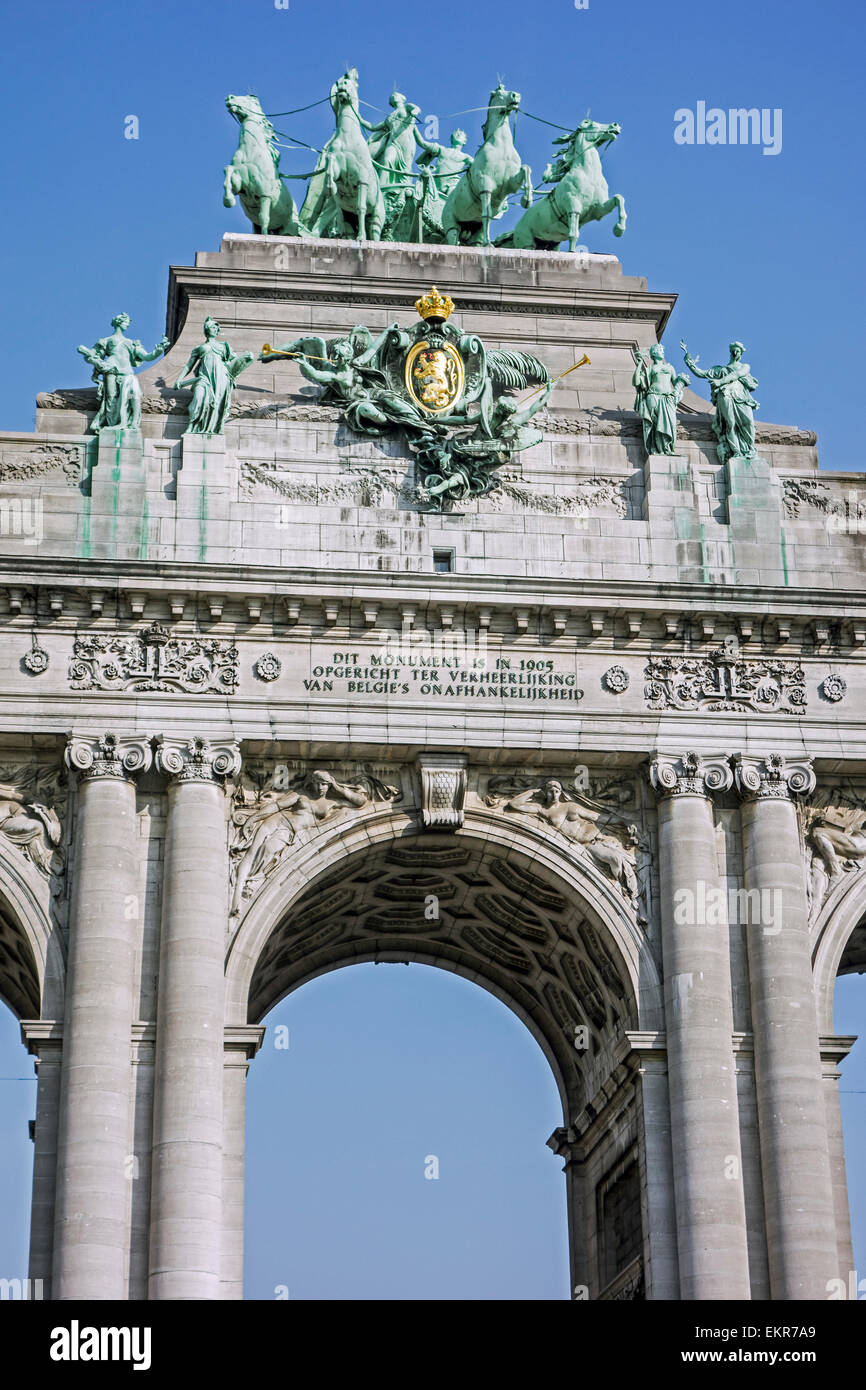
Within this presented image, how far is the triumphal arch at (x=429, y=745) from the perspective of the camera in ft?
109

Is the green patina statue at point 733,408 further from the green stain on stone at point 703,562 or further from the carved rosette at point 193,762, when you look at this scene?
the carved rosette at point 193,762

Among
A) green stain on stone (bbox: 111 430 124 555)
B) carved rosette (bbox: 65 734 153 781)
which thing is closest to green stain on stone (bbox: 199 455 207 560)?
green stain on stone (bbox: 111 430 124 555)

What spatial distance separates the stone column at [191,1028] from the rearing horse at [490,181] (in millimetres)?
10766

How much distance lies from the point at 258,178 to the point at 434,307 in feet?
14.1

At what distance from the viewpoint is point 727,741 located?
35688mm

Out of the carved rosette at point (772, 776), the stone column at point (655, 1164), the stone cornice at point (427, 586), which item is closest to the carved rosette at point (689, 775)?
the carved rosette at point (772, 776)

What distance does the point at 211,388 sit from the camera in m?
36.6

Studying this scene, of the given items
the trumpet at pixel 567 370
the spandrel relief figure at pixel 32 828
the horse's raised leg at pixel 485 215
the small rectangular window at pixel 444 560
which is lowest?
the spandrel relief figure at pixel 32 828

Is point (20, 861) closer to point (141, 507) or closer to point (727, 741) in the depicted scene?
point (141, 507)

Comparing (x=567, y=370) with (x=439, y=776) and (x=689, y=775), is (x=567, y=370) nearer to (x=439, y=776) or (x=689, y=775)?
(x=689, y=775)

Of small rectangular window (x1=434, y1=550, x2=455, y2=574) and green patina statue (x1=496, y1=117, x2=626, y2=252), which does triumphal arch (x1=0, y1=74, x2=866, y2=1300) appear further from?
green patina statue (x1=496, y1=117, x2=626, y2=252)

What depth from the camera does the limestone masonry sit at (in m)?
33.3

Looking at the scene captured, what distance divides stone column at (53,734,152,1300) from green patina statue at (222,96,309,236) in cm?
1002
